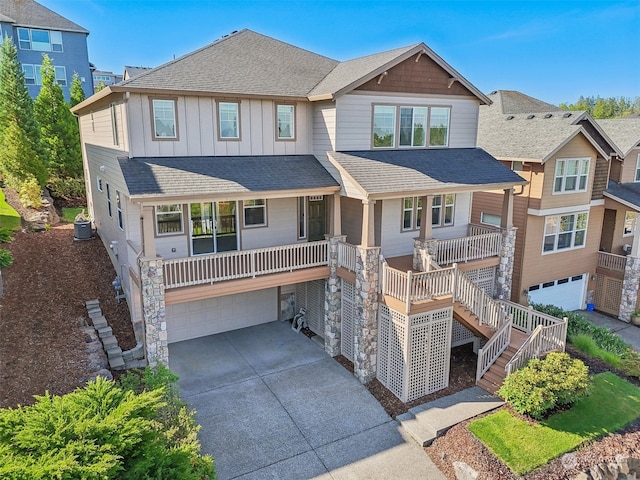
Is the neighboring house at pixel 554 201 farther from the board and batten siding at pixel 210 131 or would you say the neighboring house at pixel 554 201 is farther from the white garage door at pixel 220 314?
the white garage door at pixel 220 314

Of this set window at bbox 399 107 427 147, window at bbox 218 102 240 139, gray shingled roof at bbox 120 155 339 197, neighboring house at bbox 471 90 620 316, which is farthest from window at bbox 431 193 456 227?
window at bbox 218 102 240 139

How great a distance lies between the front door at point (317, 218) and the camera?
15.9 metres

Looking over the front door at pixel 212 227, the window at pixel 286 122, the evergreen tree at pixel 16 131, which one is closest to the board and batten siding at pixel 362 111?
the window at pixel 286 122

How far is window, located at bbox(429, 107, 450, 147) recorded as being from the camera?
→ 15914mm

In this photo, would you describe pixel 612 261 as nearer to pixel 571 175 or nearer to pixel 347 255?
pixel 571 175

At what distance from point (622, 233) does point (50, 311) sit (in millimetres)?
25011

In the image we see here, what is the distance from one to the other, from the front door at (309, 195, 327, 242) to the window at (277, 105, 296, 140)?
7.80 feet

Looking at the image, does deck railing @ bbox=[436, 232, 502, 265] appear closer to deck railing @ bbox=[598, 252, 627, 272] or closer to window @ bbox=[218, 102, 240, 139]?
window @ bbox=[218, 102, 240, 139]

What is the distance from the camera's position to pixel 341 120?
46.4 feet

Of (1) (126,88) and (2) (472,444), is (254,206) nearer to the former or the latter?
(1) (126,88)

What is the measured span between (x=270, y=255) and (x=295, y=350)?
377 centimetres

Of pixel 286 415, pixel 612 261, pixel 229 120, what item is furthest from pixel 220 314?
pixel 612 261

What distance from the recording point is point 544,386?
11594 mm

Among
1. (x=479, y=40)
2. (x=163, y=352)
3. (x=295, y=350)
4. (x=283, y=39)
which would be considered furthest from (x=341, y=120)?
(x=479, y=40)
